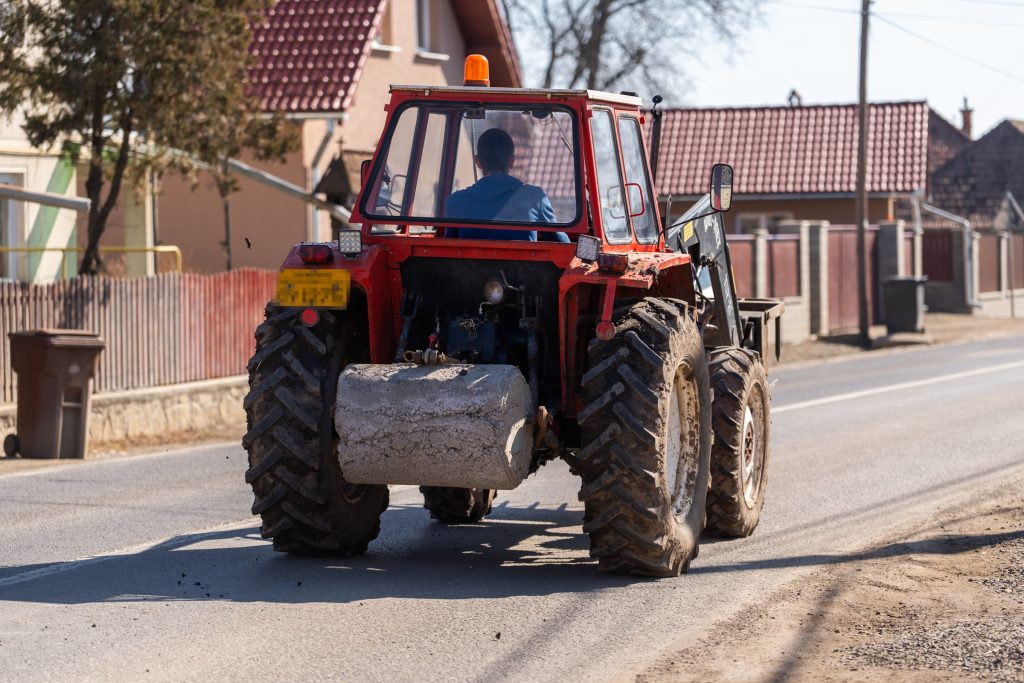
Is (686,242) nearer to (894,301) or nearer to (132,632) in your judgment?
(132,632)

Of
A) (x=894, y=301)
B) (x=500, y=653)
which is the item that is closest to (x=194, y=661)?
(x=500, y=653)

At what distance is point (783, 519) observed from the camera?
10.4 m

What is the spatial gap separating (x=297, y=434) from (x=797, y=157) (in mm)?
37524

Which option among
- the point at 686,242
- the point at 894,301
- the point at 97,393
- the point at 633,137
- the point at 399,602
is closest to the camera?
the point at 399,602

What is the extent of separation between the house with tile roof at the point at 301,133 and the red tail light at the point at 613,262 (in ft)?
57.5

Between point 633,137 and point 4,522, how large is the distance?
15.1 feet

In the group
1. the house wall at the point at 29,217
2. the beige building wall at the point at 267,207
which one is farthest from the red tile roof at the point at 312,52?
the house wall at the point at 29,217

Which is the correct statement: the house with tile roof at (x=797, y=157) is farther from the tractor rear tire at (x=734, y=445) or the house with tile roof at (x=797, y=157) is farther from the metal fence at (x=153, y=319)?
the tractor rear tire at (x=734, y=445)

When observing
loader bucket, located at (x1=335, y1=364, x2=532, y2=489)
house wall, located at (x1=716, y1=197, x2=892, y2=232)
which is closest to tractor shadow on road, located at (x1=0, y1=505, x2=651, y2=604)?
loader bucket, located at (x1=335, y1=364, x2=532, y2=489)

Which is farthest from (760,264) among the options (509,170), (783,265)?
(509,170)

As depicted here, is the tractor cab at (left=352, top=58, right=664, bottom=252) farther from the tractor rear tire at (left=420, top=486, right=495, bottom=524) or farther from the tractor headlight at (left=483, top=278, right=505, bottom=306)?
the tractor rear tire at (left=420, top=486, right=495, bottom=524)

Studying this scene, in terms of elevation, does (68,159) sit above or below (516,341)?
above

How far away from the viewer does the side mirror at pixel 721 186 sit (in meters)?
8.98

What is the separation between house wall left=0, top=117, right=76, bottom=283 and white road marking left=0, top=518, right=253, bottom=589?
451 inches
